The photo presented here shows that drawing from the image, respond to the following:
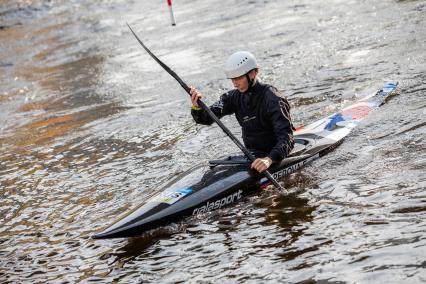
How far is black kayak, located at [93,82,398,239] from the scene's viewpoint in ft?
21.5

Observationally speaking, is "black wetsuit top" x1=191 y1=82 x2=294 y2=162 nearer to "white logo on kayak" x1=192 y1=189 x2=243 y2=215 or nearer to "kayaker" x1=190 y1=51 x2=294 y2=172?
"kayaker" x1=190 y1=51 x2=294 y2=172

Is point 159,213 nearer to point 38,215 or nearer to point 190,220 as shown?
point 190,220

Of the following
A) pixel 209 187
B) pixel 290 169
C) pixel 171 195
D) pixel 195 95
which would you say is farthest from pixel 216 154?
pixel 171 195

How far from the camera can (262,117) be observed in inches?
294

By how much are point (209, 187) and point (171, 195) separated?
457 mm

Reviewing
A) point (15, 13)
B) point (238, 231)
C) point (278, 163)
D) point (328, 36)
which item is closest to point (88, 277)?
point (238, 231)

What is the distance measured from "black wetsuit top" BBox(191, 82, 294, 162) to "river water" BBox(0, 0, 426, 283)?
1.80ft

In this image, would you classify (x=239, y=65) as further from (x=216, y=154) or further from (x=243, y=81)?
(x=216, y=154)

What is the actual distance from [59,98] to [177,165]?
718cm

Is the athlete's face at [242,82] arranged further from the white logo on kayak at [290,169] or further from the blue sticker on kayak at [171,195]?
the blue sticker on kayak at [171,195]

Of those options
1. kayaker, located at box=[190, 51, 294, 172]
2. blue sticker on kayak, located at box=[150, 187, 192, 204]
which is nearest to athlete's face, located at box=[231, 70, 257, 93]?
kayaker, located at box=[190, 51, 294, 172]

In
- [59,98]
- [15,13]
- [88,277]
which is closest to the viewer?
[88,277]

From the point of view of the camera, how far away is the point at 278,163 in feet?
24.8

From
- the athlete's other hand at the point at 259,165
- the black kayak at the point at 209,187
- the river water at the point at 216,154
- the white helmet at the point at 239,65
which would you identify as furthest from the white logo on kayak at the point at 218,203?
the white helmet at the point at 239,65
